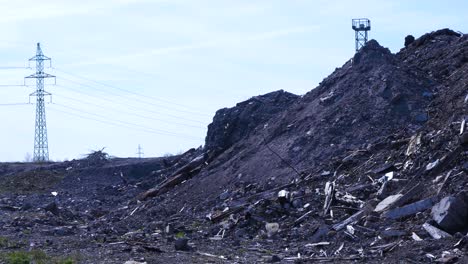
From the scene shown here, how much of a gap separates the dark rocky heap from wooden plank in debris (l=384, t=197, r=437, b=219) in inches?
0.9

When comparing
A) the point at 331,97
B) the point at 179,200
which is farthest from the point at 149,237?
the point at 331,97

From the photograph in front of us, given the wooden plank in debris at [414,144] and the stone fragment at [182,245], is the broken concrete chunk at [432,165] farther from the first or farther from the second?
the stone fragment at [182,245]

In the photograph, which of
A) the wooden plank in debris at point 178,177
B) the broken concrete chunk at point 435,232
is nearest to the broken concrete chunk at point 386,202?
the broken concrete chunk at point 435,232

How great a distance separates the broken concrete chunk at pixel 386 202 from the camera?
1577cm

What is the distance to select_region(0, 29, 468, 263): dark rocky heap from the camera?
1454 centimetres

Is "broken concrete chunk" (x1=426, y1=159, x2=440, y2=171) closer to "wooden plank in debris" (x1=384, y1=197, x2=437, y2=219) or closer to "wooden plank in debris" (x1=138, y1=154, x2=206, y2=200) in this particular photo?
"wooden plank in debris" (x1=384, y1=197, x2=437, y2=219)

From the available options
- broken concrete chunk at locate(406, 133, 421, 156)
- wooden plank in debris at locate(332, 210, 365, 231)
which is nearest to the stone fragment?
wooden plank in debris at locate(332, 210, 365, 231)

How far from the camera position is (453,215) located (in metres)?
13.9

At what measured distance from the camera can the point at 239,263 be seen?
13.7 metres

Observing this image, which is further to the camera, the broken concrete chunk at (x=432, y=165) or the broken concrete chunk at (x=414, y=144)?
the broken concrete chunk at (x=414, y=144)

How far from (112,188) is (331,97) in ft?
35.1

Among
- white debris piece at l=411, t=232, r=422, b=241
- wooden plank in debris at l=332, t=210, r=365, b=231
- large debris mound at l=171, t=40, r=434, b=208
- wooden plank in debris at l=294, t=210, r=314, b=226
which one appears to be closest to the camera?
white debris piece at l=411, t=232, r=422, b=241

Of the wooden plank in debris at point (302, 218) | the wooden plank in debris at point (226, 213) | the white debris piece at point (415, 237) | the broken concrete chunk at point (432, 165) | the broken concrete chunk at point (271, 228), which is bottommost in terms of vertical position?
the white debris piece at point (415, 237)

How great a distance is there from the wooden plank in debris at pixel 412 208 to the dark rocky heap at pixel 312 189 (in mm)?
23
